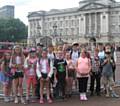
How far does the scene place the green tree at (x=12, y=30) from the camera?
131500mm

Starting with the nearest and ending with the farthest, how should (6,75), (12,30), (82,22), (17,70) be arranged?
(17,70), (6,75), (82,22), (12,30)

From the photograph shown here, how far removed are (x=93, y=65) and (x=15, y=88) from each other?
9.83ft

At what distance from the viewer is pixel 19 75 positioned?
12.4m

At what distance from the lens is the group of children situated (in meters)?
12.5

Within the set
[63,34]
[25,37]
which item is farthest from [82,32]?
[25,37]

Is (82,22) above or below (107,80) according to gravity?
above

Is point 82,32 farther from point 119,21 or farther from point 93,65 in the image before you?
point 93,65

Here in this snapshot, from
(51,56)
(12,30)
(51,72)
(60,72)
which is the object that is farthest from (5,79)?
(12,30)

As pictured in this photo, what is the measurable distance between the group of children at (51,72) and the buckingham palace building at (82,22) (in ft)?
311

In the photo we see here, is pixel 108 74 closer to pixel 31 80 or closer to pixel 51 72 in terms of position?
pixel 51 72

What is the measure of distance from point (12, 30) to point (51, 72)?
123201 mm

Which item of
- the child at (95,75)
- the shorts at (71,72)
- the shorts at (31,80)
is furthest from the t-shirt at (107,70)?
the shorts at (31,80)

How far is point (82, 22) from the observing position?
414 ft

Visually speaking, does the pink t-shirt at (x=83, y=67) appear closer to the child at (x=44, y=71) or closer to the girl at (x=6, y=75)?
the child at (x=44, y=71)
